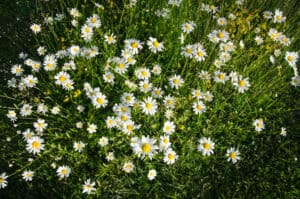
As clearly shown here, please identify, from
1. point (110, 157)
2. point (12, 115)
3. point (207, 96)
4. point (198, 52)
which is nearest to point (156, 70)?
point (198, 52)

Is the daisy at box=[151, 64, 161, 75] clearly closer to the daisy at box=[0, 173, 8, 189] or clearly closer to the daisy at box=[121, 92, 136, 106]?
the daisy at box=[121, 92, 136, 106]

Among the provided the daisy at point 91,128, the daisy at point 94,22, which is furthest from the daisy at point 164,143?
the daisy at point 94,22

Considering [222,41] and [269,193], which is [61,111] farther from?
[269,193]

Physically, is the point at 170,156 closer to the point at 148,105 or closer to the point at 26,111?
the point at 148,105

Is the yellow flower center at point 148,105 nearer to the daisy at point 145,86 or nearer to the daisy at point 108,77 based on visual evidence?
the daisy at point 145,86

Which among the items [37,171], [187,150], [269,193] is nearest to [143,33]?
[187,150]

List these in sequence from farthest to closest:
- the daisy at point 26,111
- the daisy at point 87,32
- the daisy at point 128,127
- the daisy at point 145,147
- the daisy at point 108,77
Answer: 1. the daisy at point 87,32
2. the daisy at point 108,77
3. the daisy at point 26,111
4. the daisy at point 128,127
5. the daisy at point 145,147
